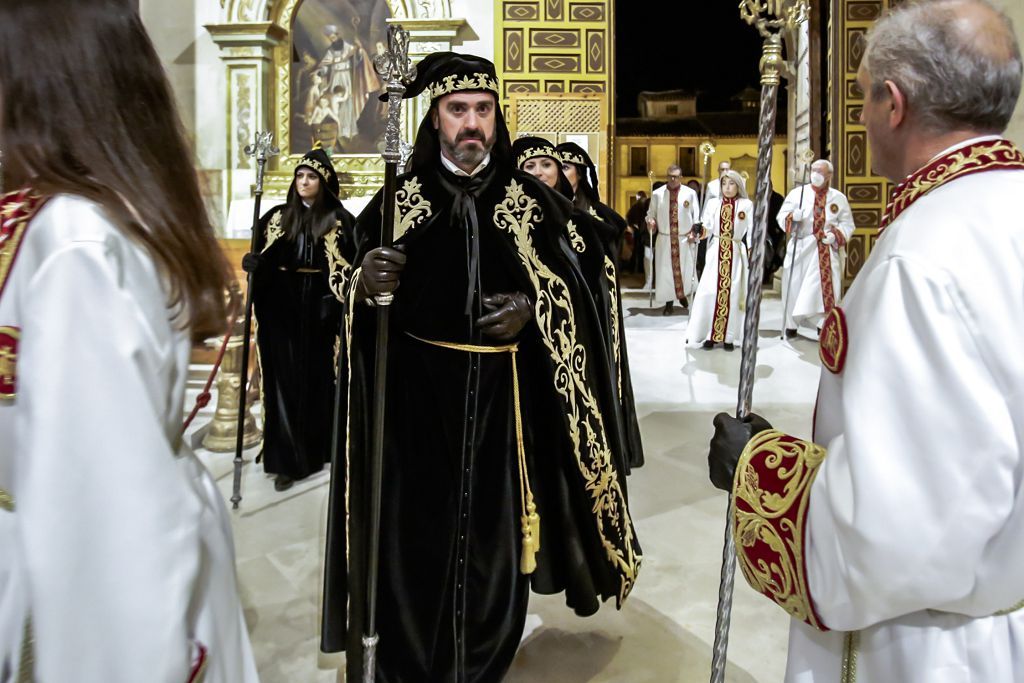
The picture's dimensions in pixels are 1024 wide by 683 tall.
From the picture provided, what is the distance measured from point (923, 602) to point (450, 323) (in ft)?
6.18

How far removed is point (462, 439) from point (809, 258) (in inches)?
321

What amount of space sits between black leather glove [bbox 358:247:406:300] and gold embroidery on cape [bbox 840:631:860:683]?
1.46 m

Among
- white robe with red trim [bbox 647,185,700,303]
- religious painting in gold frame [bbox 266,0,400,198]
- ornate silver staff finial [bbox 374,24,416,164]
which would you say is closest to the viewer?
ornate silver staff finial [bbox 374,24,416,164]

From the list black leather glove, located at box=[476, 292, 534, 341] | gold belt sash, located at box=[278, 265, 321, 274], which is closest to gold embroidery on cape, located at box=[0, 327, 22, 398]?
black leather glove, located at box=[476, 292, 534, 341]

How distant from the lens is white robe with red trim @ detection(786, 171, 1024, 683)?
1148mm

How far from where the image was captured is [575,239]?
3.29 metres

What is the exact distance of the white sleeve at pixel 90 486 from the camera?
3.22 feet

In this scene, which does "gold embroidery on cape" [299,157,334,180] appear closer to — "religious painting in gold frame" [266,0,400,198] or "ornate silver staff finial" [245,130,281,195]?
"ornate silver staff finial" [245,130,281,195]

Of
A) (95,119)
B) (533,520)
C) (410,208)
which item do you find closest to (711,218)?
(410,208)

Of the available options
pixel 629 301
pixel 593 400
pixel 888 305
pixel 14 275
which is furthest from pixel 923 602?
pixel 629 301

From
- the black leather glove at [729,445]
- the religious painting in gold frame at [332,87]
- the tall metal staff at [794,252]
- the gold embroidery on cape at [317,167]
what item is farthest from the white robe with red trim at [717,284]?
the black leather glove at [729,445]

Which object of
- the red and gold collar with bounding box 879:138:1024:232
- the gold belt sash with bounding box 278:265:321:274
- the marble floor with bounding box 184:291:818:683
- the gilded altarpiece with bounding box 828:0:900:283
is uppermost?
the gilded altarpiece with bounding box 828:0:900:283

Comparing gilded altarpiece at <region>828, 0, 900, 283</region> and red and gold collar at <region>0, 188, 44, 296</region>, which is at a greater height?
gilded altarpiece at <region>828, 0, 900, 283</region>

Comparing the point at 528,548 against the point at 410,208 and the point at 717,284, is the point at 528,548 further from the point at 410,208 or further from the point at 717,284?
the point at 717,284
